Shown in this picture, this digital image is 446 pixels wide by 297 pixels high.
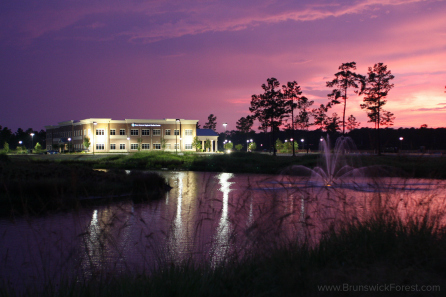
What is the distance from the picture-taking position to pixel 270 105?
60562mm

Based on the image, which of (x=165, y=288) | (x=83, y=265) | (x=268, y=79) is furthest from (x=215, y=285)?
(x=268, y=79)

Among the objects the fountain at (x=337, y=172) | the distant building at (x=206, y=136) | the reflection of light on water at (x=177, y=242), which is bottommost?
the reflection of light on water at (x=177, y=242)

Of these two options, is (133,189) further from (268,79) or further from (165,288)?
(268,79)

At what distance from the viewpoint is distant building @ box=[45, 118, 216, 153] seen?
285 ft

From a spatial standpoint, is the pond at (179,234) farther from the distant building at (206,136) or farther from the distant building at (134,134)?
the distant building at (206,136)

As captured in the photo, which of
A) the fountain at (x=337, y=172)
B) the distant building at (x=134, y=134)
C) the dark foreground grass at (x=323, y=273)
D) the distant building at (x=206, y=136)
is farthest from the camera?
the distant building at (x=206, y=136)

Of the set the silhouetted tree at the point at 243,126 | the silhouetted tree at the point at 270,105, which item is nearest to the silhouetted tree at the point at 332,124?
the silhouetted tree at the point at 270,105

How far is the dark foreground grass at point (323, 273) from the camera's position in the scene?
4.52 metres

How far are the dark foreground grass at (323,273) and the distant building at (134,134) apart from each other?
7887 cm

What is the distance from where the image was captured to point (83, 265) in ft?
23.9

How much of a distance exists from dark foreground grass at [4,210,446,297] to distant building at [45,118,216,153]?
259 feet

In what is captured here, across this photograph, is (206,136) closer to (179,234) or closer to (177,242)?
(179,234)

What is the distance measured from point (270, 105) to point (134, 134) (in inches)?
1597

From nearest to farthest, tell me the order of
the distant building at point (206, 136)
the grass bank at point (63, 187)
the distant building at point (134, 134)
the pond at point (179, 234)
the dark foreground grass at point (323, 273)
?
1. the dark foreground grass at point (323, 273)
2. the pond at point (179, 234)
3. the grass bank at point (63, 187)
4. the distant building at point (134, 134)
5. the distant building at point (206, 136)
